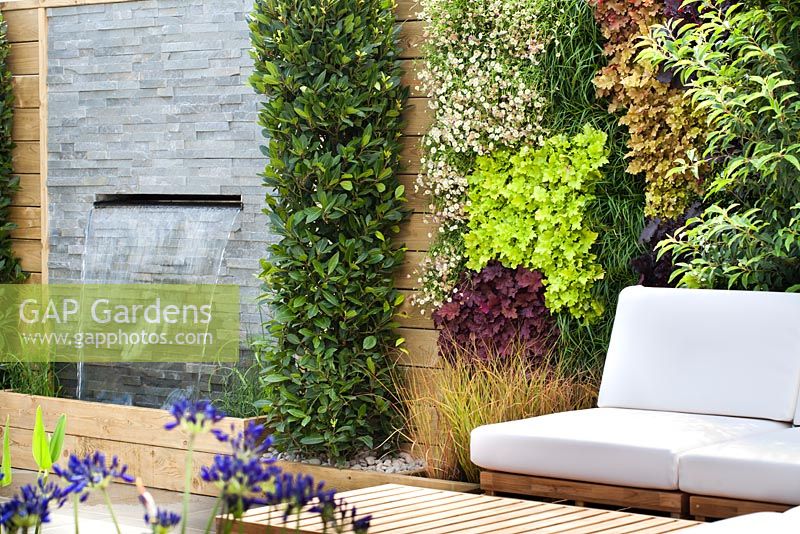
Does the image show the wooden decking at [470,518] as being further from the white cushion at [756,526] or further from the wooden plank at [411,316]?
the wooden plank at [411,316]

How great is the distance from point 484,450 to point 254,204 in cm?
240

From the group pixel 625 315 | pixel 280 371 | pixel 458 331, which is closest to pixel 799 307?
pixel 625 315

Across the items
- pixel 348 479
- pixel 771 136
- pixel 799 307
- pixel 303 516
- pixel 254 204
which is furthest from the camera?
pixel 254 204

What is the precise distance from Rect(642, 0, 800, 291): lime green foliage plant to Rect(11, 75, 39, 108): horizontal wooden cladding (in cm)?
383

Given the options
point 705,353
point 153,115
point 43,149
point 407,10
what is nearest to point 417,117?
point 407,10

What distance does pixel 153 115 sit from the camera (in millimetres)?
6195

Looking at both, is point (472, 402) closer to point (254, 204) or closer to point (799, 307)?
point (799, 307)

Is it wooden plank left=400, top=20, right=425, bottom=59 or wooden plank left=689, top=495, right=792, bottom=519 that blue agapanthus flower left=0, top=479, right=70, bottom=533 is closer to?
wooden plank left=689, top=495, right=792, bottom=519

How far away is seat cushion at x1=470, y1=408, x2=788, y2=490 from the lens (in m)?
3.46

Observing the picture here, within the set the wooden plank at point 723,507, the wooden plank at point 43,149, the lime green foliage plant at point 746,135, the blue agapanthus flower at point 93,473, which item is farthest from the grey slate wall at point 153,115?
the blue agapanthus flower at point 93,473

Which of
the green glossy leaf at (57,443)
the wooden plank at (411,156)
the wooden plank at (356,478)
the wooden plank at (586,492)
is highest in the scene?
the wooden plank at (411,156)

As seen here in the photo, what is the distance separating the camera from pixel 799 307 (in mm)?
3969

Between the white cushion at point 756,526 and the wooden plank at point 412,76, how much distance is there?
3135mm

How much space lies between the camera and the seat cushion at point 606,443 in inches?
136
